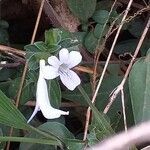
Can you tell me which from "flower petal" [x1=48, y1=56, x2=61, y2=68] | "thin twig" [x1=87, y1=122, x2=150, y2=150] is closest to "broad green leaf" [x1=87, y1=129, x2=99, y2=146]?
"flower petal" [x1=48, y1=56, x2=61, y2=68]

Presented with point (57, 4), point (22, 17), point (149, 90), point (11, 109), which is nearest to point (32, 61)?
point (11, 109)

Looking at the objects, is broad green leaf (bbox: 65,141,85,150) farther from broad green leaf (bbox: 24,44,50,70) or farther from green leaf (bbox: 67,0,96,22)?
green leaf (bbox: 67,0,96,22)

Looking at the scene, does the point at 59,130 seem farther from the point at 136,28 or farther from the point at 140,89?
the point at 136,28

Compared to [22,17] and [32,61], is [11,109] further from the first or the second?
[22,17]

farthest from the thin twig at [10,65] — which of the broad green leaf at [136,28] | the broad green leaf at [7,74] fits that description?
the broad green leaf at [136,28]

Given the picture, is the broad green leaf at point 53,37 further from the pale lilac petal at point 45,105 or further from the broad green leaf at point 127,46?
the broad green leaf at point 127,46

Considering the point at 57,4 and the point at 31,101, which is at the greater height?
the point at 57,4
